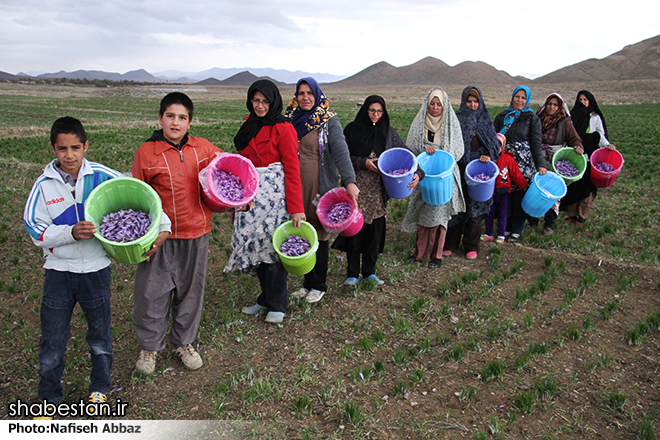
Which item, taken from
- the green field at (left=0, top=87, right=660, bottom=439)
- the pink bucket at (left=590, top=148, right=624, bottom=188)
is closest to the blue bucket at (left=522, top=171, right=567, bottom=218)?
the green field at (left=0, top=87, right=660, bottom=439)

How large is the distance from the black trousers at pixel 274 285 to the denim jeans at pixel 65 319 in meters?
1.43

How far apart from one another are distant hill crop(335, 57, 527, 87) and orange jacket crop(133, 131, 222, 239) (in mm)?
175468

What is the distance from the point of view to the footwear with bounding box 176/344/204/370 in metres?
3.45

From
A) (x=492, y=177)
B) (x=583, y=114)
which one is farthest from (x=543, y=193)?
(x=583, y=114)

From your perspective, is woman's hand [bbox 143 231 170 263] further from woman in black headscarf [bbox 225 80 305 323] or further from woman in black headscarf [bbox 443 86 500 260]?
woman in black headscarf [bbox 443 86 500 260]

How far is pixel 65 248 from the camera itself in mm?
2748

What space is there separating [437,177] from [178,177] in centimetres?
301

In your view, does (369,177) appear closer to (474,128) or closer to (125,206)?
(474,128)

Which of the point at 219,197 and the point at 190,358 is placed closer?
the point at 219,197

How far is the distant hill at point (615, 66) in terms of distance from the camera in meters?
134

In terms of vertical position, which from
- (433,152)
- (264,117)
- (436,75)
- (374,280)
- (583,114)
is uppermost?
(436,75)

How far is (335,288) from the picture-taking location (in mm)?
5020

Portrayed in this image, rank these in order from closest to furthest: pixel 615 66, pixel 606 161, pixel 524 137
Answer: pixel 524 137 → pixel 606 161 → pixel 615 66

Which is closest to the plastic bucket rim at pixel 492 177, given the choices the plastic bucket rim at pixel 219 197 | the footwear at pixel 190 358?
the plastic bucket rim at pixel 219 197
